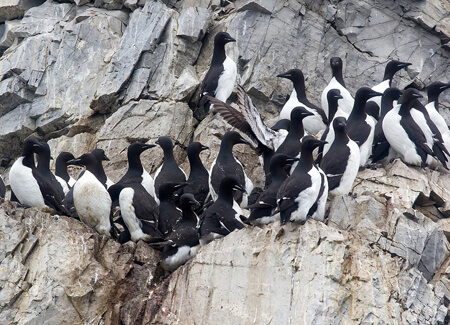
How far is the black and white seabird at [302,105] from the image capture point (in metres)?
12.7

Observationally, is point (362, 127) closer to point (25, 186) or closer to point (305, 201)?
point (305, 201)

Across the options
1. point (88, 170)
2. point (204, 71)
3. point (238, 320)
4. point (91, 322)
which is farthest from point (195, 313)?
point (204, 71)

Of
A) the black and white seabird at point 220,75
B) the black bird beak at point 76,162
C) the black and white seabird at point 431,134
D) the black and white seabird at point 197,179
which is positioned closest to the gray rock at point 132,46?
the black and white seabird at point 220,75

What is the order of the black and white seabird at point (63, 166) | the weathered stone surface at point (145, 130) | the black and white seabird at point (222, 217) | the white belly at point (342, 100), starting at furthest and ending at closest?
the white belly at point (342, 100) → the weathered stone surface at point (145, 130) → the black and white seabird at point (63, 166) → the black and white seabird at point (222, 217)

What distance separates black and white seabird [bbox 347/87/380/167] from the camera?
11469mm

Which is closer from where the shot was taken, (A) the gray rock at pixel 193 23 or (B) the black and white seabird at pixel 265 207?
(B) the black and white seabird at pixel 265 207

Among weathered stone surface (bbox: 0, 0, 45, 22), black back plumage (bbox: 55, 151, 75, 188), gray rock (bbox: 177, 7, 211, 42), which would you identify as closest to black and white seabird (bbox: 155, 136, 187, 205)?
black back plumage (bbox: 55, 151, 75, 188)

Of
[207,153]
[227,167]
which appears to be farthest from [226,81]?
[227,167]

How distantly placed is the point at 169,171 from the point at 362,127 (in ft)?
8.75

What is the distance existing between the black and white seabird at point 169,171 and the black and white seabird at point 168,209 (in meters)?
0.22

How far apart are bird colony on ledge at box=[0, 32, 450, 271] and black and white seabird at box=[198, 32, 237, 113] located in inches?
0.6

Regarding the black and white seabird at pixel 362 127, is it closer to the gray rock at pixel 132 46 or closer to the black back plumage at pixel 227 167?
the black back plumage at pixel 227 167

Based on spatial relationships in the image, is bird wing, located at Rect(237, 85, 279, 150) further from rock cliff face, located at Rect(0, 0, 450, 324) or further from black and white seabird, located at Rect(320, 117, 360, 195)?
black and white seabird, located at Rect(320, 117, 360, 195)

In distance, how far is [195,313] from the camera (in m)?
8.96
